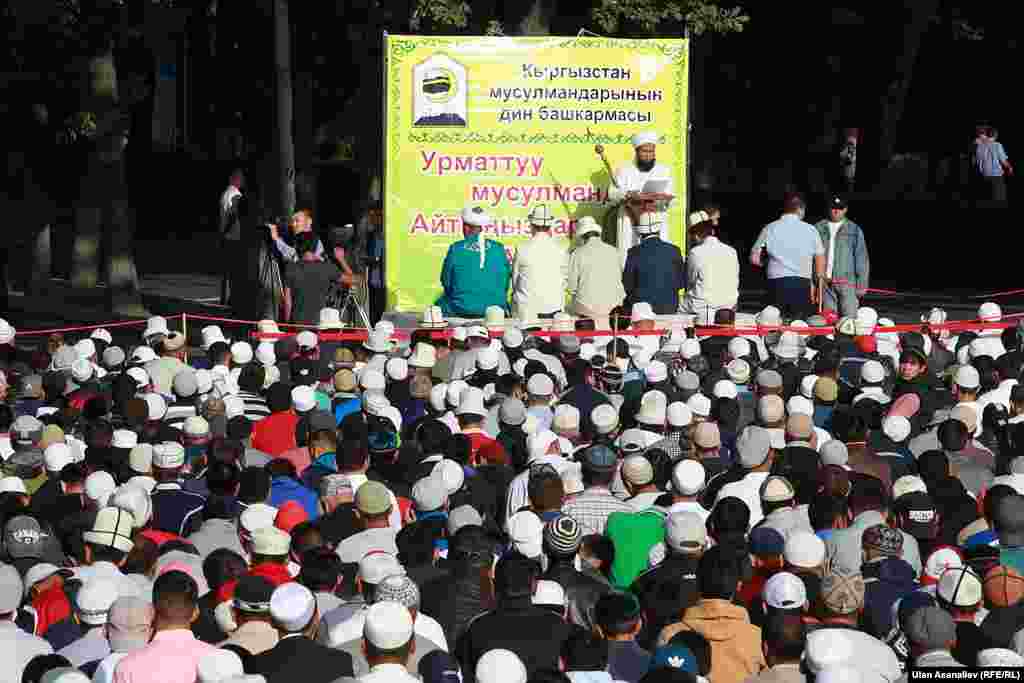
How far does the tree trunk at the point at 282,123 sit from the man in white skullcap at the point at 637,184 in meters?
4.92

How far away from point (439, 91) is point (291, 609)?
11.9 metres

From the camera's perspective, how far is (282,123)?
23484 millimetres

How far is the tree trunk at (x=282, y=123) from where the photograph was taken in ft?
76.9

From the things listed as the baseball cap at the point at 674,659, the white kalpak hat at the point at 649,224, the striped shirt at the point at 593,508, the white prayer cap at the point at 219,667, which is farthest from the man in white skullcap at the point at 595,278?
the white prayer cap at the point at 219,667

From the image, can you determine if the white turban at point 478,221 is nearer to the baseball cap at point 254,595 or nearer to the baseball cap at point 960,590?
the baseball cap at point 254,595

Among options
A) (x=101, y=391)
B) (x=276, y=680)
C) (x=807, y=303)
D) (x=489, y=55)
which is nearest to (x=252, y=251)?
(x=489, y=55)

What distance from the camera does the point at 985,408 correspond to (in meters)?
13.0

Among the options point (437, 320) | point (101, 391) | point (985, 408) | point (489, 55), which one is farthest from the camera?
point (489, 55)

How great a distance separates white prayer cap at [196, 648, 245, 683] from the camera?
7469mm

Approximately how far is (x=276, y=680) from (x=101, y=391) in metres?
7.21

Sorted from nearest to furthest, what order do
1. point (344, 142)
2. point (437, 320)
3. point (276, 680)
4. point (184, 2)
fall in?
point (276, 680)
point (437, 320)
point (184, 2)
point (344, 142)

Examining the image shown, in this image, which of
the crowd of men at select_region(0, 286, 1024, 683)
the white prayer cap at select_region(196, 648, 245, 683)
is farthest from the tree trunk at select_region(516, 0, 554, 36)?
the white prayer cap at select_region(196, 648, 245, 683)

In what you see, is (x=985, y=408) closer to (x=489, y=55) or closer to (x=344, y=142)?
(x=489, y=55)

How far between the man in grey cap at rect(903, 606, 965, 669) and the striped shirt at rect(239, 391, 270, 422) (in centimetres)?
683
